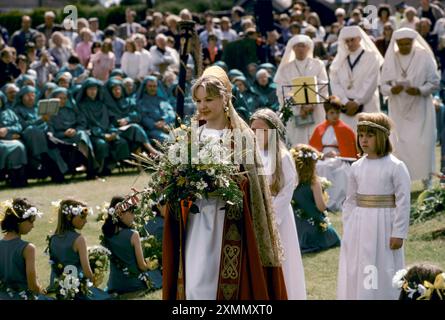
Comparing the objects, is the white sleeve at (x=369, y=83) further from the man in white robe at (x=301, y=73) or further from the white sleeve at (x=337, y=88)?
the man in white robe at (x=301, y=73)

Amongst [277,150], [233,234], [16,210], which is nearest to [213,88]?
[233,234]

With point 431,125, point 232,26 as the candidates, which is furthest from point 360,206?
point 232,26

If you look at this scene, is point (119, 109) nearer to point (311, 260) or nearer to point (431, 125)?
point (431, 125)

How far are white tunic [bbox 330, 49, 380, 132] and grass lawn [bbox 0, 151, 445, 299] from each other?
1.37 m

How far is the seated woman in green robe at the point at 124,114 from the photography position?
17.9m

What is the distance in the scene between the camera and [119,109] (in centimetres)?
1834

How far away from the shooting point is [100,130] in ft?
58.3

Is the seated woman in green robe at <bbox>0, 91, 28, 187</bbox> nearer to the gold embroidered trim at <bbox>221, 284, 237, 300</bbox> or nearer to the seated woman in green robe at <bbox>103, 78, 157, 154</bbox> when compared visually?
the seated woman in green robe at <bbox>103, 78, 157, 154</bbox>

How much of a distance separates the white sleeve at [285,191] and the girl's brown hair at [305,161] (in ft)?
10.3

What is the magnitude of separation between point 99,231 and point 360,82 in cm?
481

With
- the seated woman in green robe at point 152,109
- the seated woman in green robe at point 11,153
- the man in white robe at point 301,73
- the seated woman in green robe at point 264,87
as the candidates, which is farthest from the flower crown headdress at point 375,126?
the seated woman in green robe at point 264,87

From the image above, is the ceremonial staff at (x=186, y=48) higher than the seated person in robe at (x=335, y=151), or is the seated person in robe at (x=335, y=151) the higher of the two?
the ceremonial staff at (x=186, y=48)

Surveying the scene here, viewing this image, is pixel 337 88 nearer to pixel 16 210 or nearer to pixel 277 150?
pixel 277 150

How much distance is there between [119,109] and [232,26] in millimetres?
6098
